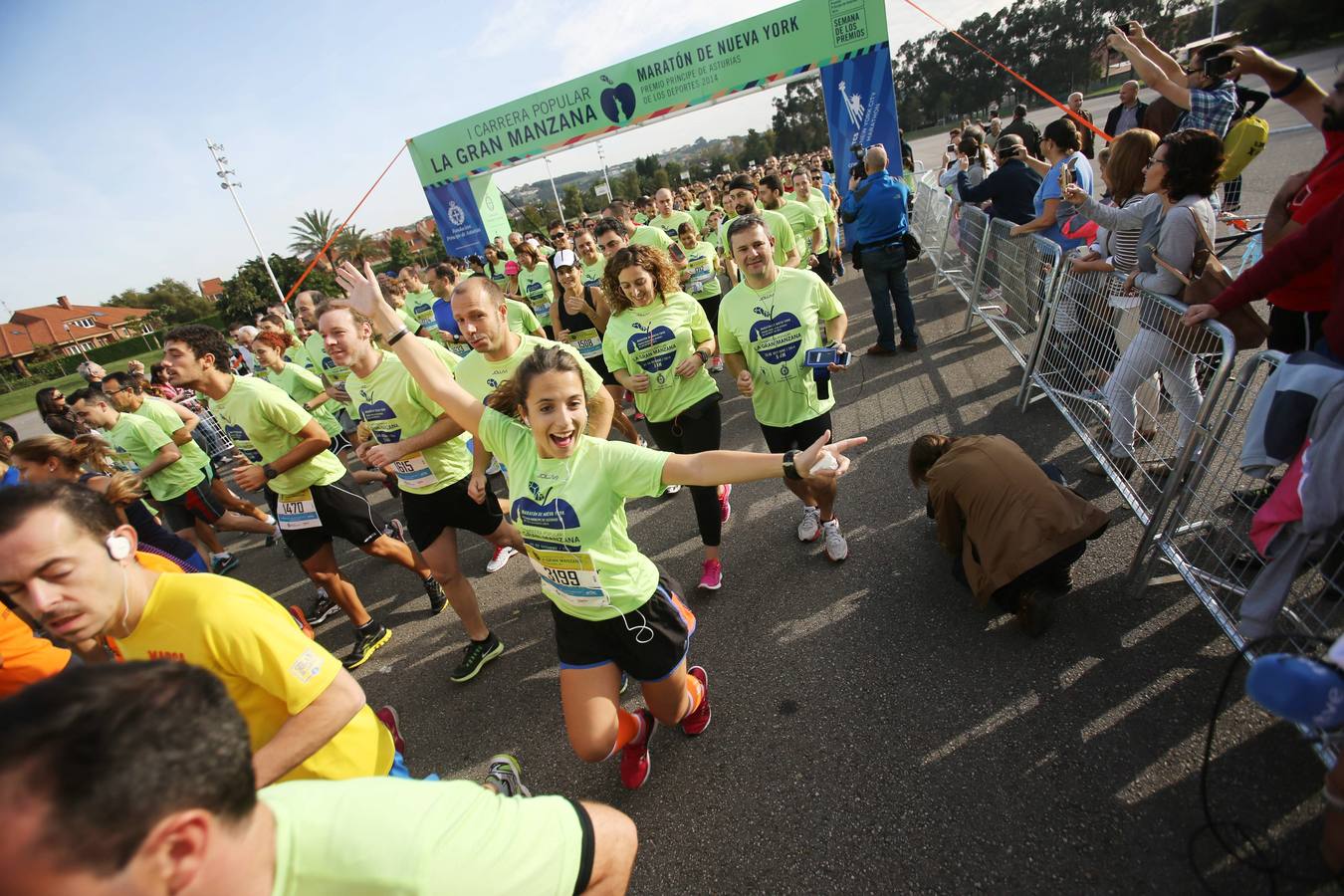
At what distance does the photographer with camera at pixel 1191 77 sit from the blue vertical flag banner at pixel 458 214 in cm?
1423

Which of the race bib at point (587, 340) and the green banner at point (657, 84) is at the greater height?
the green banner at point (657, 84)

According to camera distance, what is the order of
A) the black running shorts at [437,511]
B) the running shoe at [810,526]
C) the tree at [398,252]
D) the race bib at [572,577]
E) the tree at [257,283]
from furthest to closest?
1. the tree at [398,252]
2. the tree at [257,283]
3. the running shoe at [810,526]
4. the black running shorts at [437,511]
5. the race bib at [572,577]

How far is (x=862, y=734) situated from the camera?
2.61 m

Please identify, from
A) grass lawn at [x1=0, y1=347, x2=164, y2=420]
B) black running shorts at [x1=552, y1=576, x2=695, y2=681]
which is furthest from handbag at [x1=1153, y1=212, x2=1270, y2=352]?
grass lawn at [x1=0, y1=347, x2=164, y2=420]

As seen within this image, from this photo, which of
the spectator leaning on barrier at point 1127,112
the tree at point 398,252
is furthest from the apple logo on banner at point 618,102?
the tree at point 398,252

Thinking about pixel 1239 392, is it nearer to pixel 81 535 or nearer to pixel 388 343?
pixel 388 343

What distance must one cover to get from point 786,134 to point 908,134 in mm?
13387

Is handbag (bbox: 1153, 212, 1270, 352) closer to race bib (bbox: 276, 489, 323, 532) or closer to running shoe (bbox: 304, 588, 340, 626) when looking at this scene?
race bib (bbox: 276, 489, 323, 532)

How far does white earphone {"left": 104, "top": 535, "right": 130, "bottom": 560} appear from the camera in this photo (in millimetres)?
1678

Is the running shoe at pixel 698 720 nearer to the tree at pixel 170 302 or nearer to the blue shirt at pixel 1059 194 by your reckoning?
the blue shirt at pixel 1059 194

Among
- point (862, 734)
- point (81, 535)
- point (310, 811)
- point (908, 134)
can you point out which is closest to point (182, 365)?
point (81, 535)

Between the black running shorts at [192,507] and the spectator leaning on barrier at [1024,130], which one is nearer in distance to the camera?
the black running shorts at [192,507]

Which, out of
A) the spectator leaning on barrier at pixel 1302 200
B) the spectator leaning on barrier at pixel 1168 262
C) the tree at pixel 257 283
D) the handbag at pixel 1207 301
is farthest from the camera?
the tree at pixel 257 283

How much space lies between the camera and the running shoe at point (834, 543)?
12.2 feet
